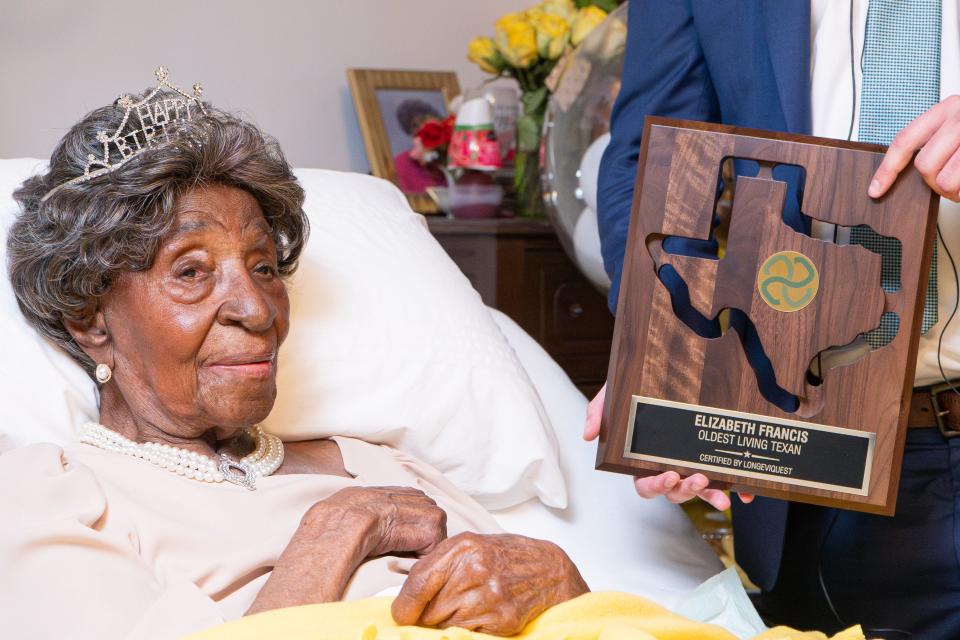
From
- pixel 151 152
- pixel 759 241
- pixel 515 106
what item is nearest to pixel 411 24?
pixel 515 106

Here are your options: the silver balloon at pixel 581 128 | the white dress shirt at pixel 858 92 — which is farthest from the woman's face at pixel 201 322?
the silver balloon at pixel 581 128

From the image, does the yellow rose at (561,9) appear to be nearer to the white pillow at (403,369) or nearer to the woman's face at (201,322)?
the white pillow at (403,369)

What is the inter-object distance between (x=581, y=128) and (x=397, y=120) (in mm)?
626

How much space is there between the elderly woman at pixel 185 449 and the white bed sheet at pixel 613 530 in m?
0.21

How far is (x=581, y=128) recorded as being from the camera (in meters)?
2.16

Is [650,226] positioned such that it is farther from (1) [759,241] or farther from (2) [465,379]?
(2) [465,379]

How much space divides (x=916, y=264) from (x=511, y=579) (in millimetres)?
542

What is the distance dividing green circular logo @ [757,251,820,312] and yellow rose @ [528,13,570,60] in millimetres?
1380

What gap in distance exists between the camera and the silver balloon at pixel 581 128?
6.92 ft

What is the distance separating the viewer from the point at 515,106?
2.59 meters

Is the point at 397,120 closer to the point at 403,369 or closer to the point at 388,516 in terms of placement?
the point at 403,369

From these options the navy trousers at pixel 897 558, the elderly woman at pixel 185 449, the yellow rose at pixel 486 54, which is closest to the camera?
the elderly woman at pixel 185 449

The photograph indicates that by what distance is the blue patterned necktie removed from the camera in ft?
4.24

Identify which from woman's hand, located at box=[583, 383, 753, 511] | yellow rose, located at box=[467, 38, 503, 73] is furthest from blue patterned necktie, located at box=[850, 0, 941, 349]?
yellow rose, located at box=[467, 38, 503, 73]
